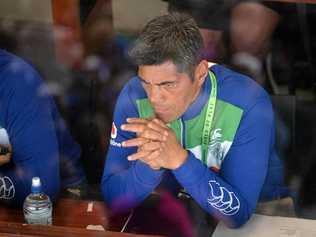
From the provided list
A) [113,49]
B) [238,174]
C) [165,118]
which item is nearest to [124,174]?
[165,118]

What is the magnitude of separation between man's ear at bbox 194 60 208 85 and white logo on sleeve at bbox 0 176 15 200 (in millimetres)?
599

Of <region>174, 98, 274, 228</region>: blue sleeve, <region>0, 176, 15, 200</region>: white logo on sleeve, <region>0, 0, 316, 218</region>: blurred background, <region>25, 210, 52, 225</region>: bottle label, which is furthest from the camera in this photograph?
<region>0, 0, 316, 218</region>: blurred background

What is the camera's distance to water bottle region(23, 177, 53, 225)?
1.73 m

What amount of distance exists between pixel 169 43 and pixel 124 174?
0.38 meters

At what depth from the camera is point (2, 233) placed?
132 cm

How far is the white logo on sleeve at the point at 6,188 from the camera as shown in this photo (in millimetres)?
2057

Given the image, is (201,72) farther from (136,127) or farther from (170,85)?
(136,127)

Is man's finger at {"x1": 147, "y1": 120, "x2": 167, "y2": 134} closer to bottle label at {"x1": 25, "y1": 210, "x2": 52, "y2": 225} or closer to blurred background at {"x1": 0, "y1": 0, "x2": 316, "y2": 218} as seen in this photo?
bottle label at {"x1": 25, "y1": 210, "x2": 52, "y2": 225}

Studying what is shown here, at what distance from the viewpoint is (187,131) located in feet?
6.45

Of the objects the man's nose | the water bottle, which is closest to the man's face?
the man's nose

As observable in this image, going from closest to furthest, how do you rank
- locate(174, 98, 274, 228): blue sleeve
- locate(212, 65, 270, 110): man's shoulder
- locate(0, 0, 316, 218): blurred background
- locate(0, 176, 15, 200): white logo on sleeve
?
1. locate(174, 98, 274, 228): blue sleeve
2. locate(212, 65, 270, 110): man's shoulder
3. locate(0, 176, 15, 200): white logo on sleeve
4. locate(0, 0, 316, 218): blurred background

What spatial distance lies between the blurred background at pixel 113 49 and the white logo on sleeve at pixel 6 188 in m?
0.28

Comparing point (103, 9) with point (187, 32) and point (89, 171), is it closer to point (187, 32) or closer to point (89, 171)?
point (89, 171)

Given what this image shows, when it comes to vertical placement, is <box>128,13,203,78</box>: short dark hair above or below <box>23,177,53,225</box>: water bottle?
above
